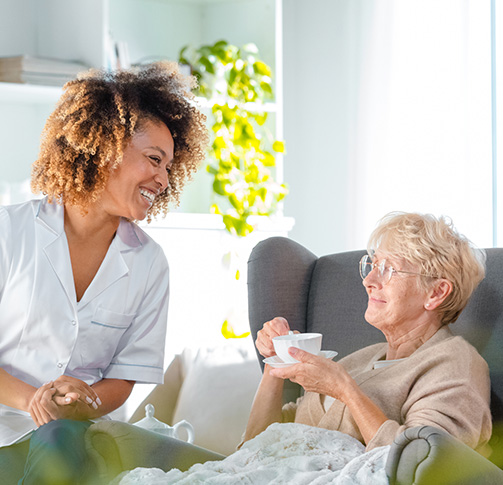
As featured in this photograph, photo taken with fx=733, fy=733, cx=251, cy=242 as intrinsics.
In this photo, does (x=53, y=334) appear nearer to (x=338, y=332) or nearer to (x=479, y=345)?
(x=338, y=332)

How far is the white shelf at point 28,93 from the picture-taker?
269 cm

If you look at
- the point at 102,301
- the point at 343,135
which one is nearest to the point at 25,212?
the point at 102,301

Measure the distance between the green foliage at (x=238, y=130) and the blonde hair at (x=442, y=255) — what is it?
4.63ft

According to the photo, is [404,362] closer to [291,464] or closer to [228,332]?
[291,464]

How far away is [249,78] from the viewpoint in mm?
3064

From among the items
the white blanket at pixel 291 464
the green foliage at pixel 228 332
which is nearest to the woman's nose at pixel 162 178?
the white blanket at pixel 291 464

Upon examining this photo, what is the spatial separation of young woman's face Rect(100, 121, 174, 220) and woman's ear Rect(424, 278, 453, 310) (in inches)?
26.4

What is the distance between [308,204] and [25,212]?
2.02m

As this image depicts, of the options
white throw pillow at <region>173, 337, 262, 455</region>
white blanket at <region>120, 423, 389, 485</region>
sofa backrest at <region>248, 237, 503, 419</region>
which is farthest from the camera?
white throw pillow at <region>173, 337, 262, 455</region>

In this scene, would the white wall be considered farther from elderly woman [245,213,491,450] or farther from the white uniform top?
the white uniform top

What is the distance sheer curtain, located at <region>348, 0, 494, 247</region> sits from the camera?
2703 mm

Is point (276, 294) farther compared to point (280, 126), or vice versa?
point (280, 126)

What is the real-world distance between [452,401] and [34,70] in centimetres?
201

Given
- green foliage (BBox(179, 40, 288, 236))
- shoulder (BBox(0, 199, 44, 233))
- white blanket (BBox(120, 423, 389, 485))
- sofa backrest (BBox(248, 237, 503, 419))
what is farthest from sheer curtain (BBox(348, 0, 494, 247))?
shoulder (BBox(0, 199, 44, 233))
